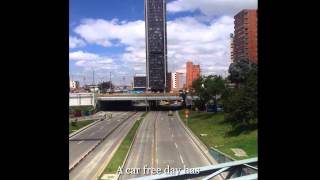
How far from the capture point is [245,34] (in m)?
103

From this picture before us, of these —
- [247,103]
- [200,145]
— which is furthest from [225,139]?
[247,103]

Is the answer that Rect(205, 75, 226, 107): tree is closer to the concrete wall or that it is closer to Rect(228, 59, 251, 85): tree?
Rect(228, 59, 251, 85): tree

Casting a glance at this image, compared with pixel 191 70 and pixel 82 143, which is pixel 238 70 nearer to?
pixel 82 143

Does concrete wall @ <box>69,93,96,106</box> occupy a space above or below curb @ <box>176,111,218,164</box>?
above

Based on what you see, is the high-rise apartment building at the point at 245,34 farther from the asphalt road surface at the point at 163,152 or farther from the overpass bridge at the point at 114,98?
the asphalt road surface at the point at 163,152

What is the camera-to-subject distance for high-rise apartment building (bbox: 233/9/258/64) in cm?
9877

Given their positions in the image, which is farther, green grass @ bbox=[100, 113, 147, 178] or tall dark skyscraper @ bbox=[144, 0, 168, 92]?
tall dark skyscraper @ bbox=[144, 0, 168, 92]

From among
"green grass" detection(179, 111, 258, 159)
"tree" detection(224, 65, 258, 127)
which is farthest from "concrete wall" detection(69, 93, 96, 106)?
"tree" detection(224, 65, 258, 127)

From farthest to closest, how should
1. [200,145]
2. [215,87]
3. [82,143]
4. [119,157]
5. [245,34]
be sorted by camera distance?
1. [245,34]
2. [215,87]
3. [82,143]
4. [200,145]
5. [119,157]

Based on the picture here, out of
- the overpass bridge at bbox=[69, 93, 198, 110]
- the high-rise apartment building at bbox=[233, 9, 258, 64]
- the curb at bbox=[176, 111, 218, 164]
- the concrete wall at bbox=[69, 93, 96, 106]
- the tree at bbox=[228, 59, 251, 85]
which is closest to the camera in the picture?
the curb at bbox=[176, 111, 218, 164]

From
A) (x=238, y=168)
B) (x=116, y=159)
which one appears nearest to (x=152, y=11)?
(x=116, y=159)

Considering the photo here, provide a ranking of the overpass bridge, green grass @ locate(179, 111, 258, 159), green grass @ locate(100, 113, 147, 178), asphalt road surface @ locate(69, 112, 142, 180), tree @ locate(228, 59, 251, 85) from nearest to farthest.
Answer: asphalt road surface @ locate(69, 112, 142, 180)
green grass @ locate(100, 113, 147, 178)
green grass @ locate(179, 111, 258, 159)
tree @ locate(228, 59, 251, 85)
the overpass bridge

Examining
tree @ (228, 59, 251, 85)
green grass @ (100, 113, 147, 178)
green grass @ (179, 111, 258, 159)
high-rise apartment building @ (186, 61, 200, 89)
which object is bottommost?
green grass @ (100, 113, 147, 178)
